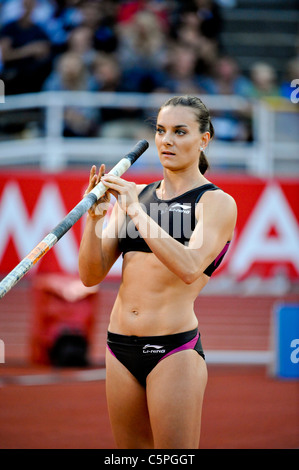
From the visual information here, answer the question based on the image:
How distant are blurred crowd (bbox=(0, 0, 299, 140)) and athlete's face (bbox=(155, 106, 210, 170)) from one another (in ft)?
22.6

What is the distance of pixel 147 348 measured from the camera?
3.21 metres

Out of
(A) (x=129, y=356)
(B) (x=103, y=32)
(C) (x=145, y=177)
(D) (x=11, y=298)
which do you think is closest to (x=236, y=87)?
(B) (x=103, y=32)

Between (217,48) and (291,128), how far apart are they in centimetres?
317

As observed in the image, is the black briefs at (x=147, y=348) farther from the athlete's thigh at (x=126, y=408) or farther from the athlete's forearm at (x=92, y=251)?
the athlete's forearm at (x=92, y=251)

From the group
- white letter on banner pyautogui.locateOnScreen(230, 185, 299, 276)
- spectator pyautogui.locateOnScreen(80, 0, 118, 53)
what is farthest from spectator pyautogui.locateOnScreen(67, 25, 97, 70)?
white letter on banner pyautogui.locateOnScreen(230, 185, 299, 276)

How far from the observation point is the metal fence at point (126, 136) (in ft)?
32.5

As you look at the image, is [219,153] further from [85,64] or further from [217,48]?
[217,48]

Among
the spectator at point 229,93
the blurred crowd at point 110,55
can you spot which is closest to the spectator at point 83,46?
the blurred crowd at point 110,55

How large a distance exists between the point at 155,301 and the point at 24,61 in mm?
7745

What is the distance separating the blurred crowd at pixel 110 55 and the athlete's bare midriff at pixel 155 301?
706 centimetres

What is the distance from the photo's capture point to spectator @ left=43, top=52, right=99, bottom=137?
10055mm


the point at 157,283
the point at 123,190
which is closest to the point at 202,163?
the point at 123,190

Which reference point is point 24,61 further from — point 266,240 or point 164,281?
point 164,281
